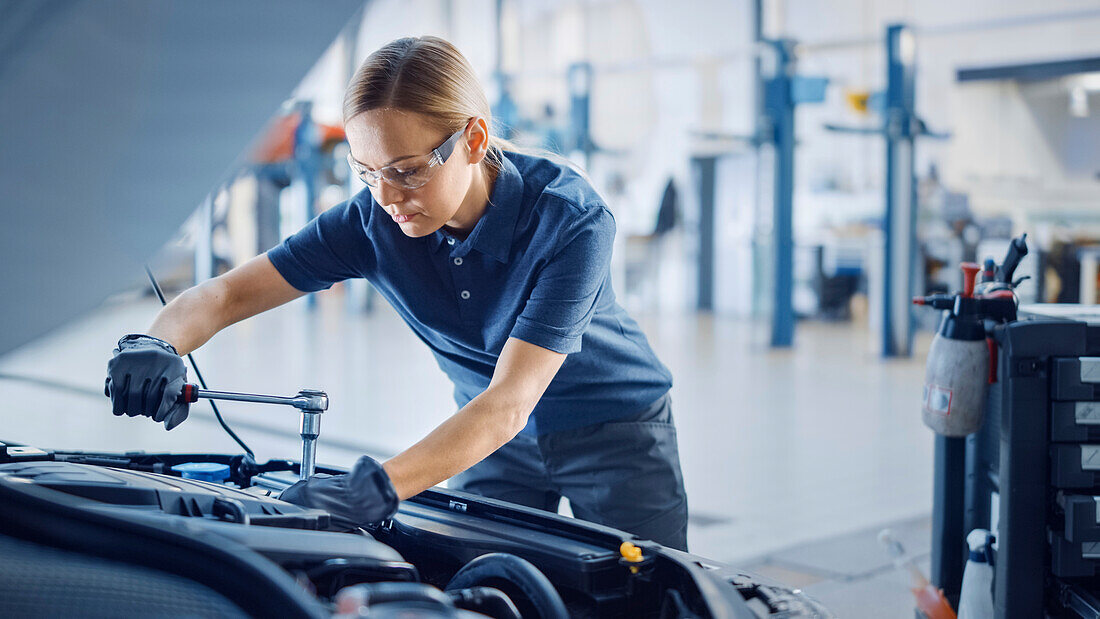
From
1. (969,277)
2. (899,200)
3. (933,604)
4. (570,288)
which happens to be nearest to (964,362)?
(969,277)

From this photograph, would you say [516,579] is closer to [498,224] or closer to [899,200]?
[498,224]

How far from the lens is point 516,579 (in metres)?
1.01

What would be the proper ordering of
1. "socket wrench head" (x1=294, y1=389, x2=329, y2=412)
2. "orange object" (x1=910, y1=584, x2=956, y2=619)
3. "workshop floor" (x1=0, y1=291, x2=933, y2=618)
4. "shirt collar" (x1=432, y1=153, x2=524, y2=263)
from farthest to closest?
"workshop floor" (x1=0, y1=291, x2=933, y2=618) → "orange object" (x1=910, y1=584, x2=956, y2=619) → "shirt collar" (x1=432, y1=153, x2=524, y2=263) → "socket wrench head" (x1=294, y1=389, x2=329, y2=412)

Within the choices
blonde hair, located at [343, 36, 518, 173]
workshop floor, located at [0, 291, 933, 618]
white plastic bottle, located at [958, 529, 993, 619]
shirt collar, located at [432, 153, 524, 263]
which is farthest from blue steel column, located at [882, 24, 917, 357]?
blonde hair, located at [343, 36, 518, 173]

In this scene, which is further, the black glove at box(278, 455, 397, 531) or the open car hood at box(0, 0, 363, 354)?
the black glove at box(278, 455, 397, 531)

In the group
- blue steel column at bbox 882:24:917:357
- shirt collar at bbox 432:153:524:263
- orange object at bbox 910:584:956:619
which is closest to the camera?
shirt collar at bbox 432:153:524:263

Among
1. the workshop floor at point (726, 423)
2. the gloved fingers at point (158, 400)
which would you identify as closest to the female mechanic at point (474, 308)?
the gloved fingers at point (158, 400)

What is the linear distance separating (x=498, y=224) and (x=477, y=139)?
0.13 meters

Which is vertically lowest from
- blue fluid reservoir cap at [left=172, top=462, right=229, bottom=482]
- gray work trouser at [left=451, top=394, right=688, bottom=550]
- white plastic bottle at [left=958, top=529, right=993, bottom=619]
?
white plastic bottle at [left=958, top=529, right=993, bottom=619]

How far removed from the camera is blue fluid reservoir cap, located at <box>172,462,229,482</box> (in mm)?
1330

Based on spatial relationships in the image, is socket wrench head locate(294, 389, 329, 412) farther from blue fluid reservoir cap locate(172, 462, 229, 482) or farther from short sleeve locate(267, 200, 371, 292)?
short sleeve locate(267, 200, 371, 292)

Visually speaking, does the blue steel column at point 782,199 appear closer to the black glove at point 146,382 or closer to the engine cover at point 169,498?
the black glove at point 146,382

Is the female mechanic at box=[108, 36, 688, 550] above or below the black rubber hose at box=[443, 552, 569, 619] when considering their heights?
above

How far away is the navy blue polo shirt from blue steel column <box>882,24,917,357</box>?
217 inches
